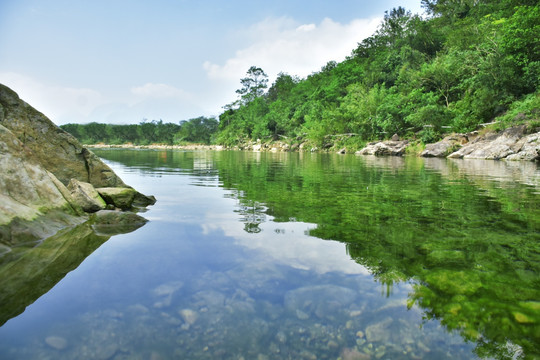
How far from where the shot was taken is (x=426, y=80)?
39438mm

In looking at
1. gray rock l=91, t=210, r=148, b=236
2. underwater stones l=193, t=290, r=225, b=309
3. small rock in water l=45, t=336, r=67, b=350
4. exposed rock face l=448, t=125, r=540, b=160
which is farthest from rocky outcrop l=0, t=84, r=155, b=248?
exposed rock face l=448, t=125, r=540, b=160

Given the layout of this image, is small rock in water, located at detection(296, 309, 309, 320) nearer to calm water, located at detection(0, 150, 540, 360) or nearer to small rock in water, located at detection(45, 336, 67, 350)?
calm water, located at detection(0, 150, 540, 360)

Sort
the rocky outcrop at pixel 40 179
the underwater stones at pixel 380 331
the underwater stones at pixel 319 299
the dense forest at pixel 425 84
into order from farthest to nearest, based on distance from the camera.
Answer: the dense forest at pixel 425 84
the rocky outcrop at pixel 40 179
the underwater stones at pixel 319 299
the underwater stones at pixel 380 331

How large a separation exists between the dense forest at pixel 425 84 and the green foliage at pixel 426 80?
0.11 metres

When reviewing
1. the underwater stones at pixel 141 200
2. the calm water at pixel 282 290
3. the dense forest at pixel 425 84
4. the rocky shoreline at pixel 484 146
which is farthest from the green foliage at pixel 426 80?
the underwater stones at pixel 141 200

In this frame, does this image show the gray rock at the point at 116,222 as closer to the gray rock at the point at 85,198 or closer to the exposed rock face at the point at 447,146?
→ the gray rock at the point at 85,198

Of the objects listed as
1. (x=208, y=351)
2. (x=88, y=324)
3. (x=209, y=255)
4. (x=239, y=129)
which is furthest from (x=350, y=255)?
(x=239, y=129)

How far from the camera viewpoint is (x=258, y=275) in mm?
3297

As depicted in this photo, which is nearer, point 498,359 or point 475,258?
point 498,359

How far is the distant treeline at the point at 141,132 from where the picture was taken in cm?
11931

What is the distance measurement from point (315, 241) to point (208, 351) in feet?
8.92

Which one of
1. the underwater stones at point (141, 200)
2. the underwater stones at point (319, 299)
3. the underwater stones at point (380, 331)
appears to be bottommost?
the underwater stones at point (380, 331)

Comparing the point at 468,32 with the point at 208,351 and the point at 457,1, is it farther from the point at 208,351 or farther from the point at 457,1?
the point at 208,351

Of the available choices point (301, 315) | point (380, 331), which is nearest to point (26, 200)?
point (301, 315)
